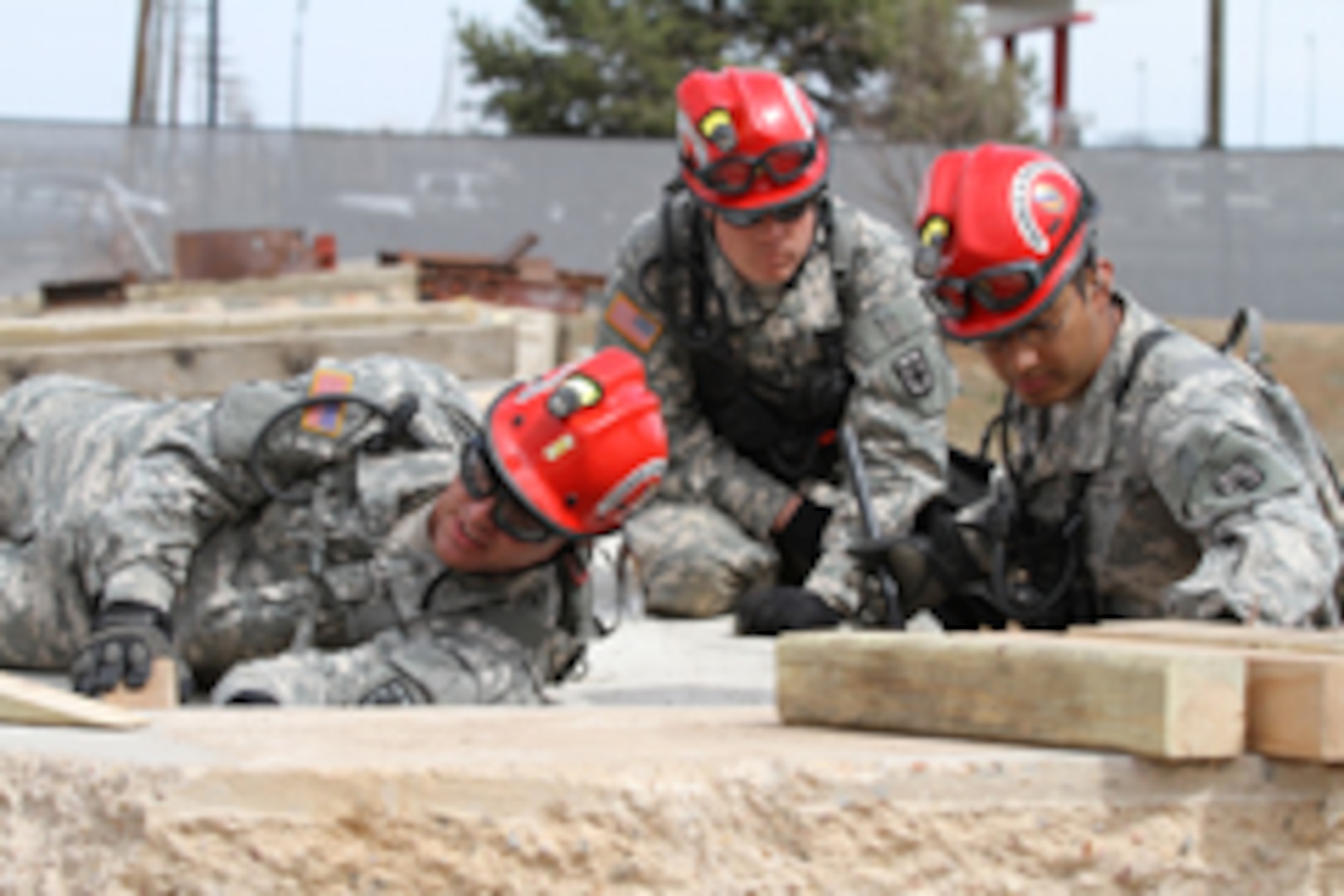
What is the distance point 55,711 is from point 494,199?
17728 mm

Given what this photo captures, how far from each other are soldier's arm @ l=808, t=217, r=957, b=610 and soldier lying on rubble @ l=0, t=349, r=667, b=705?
1559 mm

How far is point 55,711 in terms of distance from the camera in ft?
7.90

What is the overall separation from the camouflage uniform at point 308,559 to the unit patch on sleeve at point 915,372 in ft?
5.91

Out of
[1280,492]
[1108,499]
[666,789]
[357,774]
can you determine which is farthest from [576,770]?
[1108,499]

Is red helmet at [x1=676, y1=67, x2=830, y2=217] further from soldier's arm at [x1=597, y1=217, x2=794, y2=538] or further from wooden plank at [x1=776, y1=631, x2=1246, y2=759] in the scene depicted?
wooden plank at [x1=776, y1=631, x2=1246, y2=759]

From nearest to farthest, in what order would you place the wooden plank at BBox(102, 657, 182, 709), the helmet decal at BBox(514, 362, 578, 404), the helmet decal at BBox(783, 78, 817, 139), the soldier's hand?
the wooden plank at BBox(102, 657, 182, 709)
the helmet decal at BBox(514, 362, 578, 404)
the soldier's hand
the helmet decal at BBox(783, 78, 817, 139)

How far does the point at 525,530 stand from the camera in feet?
12.4

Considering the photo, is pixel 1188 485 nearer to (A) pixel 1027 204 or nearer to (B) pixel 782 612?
(A) pixel 1027 204

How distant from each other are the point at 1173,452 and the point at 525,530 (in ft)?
4.41

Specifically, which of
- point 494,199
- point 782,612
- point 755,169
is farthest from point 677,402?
point 494,199

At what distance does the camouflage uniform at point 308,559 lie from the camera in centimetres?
392

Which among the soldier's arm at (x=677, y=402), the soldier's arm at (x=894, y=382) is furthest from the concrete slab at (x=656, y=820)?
the soldier's arm at (x=677, y=402)

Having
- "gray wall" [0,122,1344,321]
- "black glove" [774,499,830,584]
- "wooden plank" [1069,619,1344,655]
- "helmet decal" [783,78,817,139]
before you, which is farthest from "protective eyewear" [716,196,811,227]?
"gray wall" [0,122,1344,321]

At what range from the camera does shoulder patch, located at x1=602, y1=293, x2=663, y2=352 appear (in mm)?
5875
